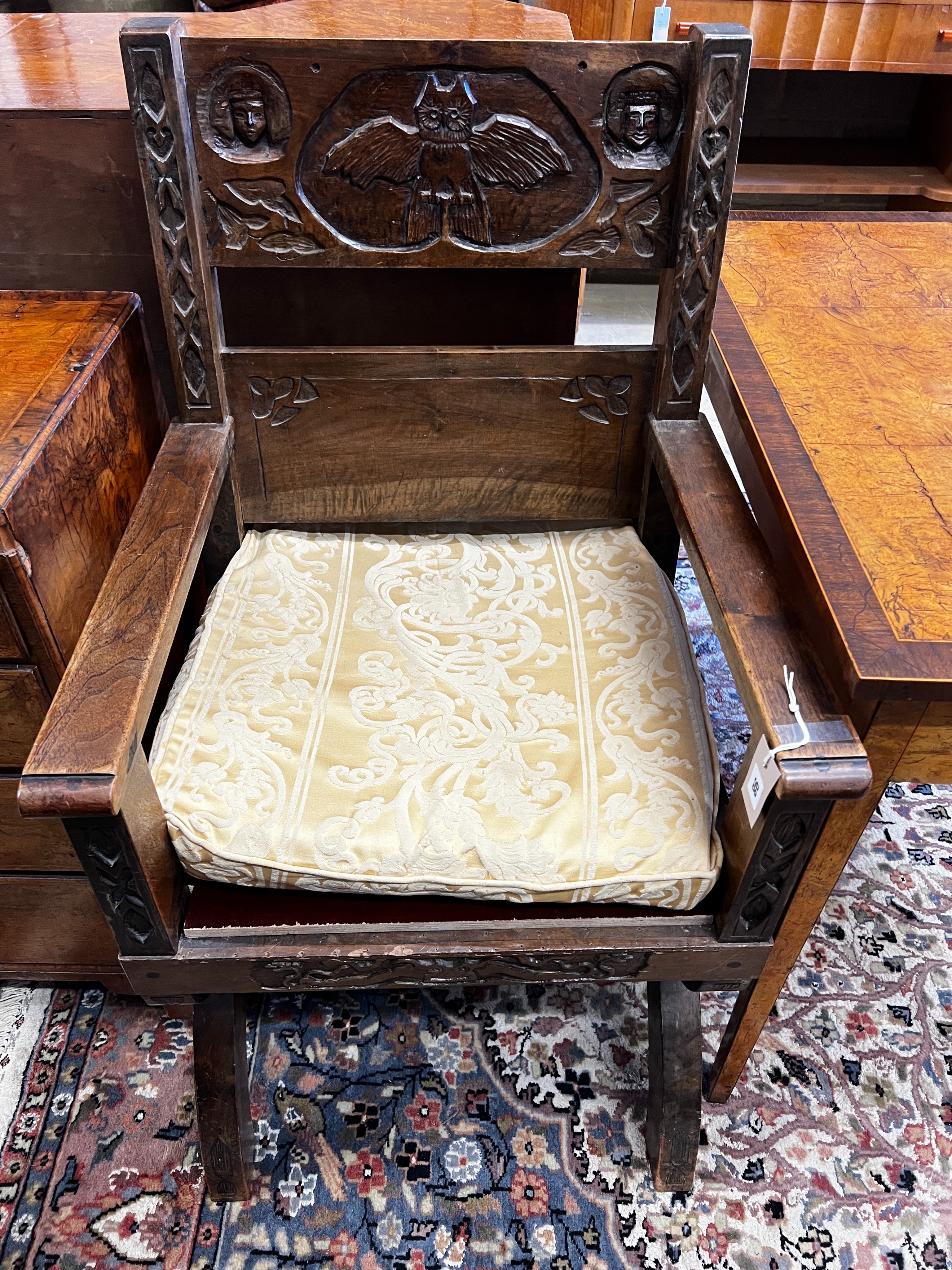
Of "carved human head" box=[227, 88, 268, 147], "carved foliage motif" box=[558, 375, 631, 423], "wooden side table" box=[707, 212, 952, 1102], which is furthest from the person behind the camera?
"carved foliage motif" box=[558, 375, 631, 423]

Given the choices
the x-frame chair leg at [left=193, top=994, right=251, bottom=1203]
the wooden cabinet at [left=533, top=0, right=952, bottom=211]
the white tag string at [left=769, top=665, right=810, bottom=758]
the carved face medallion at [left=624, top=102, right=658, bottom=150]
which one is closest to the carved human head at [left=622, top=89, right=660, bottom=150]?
the carved face medallion at [left=624, top=102, right=658, bottom=150]

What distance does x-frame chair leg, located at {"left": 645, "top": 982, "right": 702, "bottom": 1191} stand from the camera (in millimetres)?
1134

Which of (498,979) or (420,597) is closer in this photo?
(498,979)

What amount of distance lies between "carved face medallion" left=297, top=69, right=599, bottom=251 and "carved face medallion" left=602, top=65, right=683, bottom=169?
37 millimetres

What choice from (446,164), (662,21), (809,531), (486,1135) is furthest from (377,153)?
(662,21)

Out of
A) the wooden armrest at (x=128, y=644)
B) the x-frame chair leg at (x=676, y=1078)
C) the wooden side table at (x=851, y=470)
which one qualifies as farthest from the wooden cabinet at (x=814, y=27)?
the x-frame chair leg at (x=676, y=1078)

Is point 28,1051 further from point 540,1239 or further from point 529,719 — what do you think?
point 529,719

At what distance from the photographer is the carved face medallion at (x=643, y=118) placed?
39.6 inches

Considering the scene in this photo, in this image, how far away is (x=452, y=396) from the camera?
1.22 meters

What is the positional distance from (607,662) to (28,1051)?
0.98 meters

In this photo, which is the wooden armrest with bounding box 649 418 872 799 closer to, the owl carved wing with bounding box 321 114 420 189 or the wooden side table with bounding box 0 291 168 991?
the owl carved wing with bounding box 321 114 420 189

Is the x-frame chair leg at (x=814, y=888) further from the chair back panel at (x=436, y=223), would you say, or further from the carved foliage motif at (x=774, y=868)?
the chair back panel at (x=436, y=223)

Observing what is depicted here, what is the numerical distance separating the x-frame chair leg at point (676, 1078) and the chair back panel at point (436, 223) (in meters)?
0.65

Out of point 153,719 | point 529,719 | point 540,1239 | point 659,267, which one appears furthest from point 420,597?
point 540,1239
